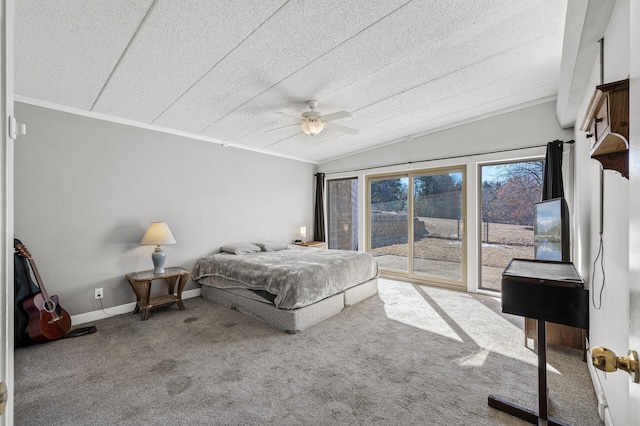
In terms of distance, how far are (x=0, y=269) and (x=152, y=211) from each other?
3645 millimetres

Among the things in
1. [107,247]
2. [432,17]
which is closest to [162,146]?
[107,247]

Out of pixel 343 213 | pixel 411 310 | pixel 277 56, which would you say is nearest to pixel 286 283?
pixel 411 310

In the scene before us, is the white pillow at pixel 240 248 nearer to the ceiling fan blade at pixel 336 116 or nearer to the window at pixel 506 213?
the ceiling fan blade at pixel 336 116

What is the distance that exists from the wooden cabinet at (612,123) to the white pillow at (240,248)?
161 inches

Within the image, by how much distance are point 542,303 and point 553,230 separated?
1.45m

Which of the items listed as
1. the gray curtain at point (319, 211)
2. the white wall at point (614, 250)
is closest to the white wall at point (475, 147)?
the gray curtain at point (319, 211)

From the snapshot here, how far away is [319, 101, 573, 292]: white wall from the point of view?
3.97 meters

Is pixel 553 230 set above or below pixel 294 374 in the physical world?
above

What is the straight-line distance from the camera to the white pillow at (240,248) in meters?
4.43

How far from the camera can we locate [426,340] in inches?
114

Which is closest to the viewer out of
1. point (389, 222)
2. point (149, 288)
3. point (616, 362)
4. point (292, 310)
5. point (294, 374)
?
point (616, 362)

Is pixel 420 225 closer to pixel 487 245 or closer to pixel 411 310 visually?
pixel 487 245

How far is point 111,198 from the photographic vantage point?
3.60 m

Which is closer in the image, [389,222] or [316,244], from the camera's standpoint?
[389,222]
